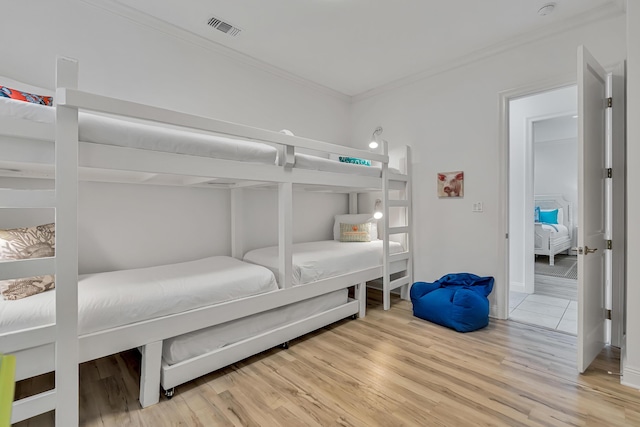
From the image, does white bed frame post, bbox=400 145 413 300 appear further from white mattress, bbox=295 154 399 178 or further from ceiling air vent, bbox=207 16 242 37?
ceiling air vent, bbox=207 16 242 37

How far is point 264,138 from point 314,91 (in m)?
1.96

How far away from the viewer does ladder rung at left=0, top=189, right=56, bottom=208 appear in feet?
3.91

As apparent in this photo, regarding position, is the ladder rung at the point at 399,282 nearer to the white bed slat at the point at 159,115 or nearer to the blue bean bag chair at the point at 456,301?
the blue bean bag chair at the point at 456,301

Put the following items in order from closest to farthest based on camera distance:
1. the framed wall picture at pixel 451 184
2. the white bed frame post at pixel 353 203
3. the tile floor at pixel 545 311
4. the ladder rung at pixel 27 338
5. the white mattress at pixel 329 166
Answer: the ladder rung at pixel 27 338 → the white mattress at pixel 329 166 → the tile floor at pixel 545 311 → the framed wall picture at pixel 451 184 → the white bed frame post at pixel 353 203

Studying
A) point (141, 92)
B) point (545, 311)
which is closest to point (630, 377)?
point (545, 311)

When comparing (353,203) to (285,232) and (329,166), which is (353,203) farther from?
(285,232)

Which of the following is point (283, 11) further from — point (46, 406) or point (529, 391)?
point (529, 391)

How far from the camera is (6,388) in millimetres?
412

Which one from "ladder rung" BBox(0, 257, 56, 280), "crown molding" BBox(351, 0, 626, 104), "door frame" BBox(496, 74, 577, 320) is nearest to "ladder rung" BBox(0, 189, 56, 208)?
"ladder rung" BBox(0, 257, 56, 280)

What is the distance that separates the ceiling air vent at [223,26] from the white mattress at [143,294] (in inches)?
75.7

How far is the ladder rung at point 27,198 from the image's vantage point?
1.19 m

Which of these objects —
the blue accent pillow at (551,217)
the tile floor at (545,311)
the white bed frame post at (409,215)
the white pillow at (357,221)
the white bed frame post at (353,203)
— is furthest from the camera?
the blue accent pillow at (551,217)

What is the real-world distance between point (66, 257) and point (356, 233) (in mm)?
2636

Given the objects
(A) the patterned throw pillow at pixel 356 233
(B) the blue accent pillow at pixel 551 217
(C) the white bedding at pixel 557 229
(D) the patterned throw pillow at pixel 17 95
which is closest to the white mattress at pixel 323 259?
(A) the patterned throw pillow at pixel 356 233
